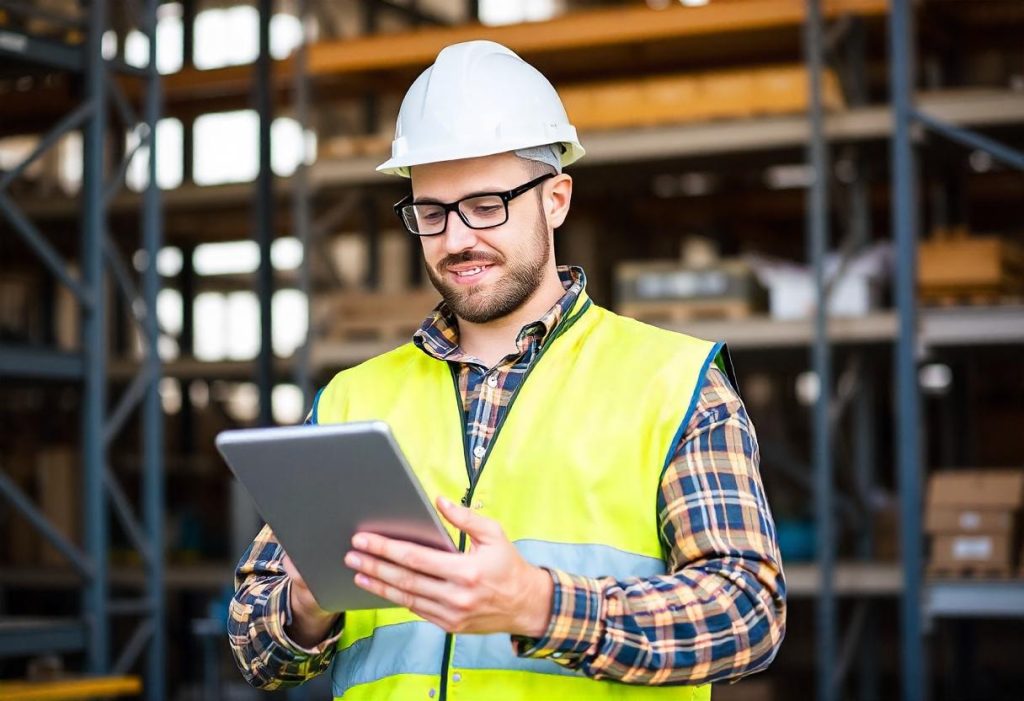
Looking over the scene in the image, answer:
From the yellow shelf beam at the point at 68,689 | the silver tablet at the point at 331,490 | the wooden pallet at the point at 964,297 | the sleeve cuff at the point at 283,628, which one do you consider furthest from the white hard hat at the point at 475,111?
the wooden pallet at the point at 964,297

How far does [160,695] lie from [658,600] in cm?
604

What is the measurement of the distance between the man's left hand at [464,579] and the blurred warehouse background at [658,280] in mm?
4731

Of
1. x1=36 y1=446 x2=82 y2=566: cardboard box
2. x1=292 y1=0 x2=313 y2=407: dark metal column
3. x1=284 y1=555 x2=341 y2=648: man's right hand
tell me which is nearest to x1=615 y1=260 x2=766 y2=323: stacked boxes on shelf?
x1=292 y1=0 x2=313 y2=407: dark metal column

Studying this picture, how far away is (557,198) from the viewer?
2.62m

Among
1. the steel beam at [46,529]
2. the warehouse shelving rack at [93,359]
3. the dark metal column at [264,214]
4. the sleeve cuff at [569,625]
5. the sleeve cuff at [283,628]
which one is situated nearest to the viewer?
the sleeve cuff at [569,625]

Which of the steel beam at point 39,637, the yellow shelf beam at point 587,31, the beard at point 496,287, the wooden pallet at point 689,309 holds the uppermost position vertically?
the yellow shelf beam at point 587,31

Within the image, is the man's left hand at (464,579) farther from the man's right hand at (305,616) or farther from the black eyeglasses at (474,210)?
the black eyeglasses at (474,210)

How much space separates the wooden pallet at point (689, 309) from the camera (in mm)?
8234

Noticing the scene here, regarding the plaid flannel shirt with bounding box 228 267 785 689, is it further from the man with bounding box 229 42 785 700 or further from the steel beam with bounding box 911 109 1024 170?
the steel beam with bounding box 911 109 1024 170

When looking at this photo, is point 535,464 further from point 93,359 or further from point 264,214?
point 264,214

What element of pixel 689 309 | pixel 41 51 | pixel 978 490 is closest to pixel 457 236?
pixel 41 51

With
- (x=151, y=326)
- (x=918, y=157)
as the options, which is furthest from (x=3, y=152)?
(x=918, y=157)

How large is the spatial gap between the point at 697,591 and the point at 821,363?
230 inches

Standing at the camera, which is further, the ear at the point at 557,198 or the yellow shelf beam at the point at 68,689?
the yellow shelf beam at the point at 68,689
